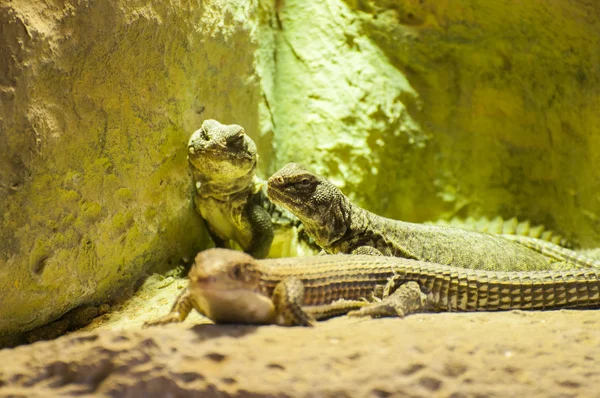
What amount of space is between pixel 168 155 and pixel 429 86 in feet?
10.9

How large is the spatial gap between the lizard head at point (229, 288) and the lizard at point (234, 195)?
88.4 inches

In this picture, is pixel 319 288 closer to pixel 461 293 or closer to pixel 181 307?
pixel 181 307

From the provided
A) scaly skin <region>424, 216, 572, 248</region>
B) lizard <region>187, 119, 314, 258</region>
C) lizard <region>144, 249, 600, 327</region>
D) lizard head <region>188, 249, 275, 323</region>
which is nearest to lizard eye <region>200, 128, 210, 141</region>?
lizard <region>187, 119, 314, 258</region>

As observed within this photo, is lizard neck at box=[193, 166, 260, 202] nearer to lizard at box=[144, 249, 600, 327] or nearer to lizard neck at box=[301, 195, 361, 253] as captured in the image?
lizard neck at box=[301, 195, 361, 253]

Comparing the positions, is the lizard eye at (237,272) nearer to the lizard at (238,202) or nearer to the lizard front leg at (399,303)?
the lizard front leg at (399,303)

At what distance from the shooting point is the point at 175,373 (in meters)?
2.81

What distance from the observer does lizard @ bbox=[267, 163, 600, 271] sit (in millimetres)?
5305

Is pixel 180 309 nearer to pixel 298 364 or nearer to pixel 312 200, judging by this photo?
pixel 298 364

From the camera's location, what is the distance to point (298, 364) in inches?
112

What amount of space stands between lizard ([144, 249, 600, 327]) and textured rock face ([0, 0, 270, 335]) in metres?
1.37

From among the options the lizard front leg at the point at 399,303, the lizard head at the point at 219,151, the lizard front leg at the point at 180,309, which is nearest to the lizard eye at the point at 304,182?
the lizard head at the point at 219,151

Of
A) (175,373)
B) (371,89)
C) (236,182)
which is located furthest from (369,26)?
(175,373)

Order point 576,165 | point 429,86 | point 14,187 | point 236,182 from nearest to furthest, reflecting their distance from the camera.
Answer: point 14,187, point 236,182, point 576,165, point 429,86

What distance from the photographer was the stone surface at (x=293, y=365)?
276 cm
